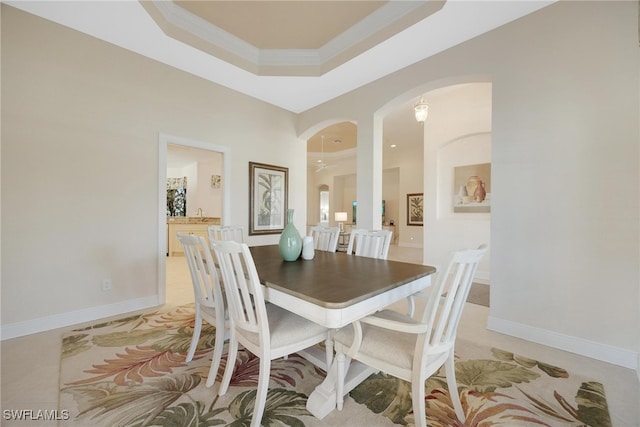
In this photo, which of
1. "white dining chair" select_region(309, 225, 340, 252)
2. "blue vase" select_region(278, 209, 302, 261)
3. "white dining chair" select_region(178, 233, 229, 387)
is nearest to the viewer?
"white dining chair" select_region(178, 233, 229, 387)

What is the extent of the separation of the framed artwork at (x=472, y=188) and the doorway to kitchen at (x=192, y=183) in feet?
13.4

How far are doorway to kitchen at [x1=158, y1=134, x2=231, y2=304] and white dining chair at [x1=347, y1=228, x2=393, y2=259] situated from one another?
210 centimetres

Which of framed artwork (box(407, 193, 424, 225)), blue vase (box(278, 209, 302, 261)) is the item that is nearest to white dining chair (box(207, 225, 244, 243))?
blue vase (box(278, 209, 302, 261))

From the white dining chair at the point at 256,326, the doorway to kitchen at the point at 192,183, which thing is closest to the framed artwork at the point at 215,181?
the doorway to kitchen at the point at 192,183

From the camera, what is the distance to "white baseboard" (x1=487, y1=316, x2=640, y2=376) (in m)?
1.94

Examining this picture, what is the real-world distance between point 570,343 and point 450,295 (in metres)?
1.91

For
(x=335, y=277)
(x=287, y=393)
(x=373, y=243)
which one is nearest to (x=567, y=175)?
(x=373, y=243)

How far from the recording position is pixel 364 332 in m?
1.44

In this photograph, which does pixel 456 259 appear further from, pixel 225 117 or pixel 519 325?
pixel 225 117

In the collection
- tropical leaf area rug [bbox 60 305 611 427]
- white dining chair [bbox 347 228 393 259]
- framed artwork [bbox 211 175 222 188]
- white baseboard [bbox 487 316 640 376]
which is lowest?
tropical leaf area rug [bbox 60 305 611 427]

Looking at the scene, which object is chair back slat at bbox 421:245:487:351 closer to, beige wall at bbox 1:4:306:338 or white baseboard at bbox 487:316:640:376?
white baseboard at bbox 487:316:640:376

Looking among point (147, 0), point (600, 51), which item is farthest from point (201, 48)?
point (600, 51)

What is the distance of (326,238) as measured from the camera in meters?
2.97

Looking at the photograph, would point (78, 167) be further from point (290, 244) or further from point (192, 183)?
point (192, 183)
